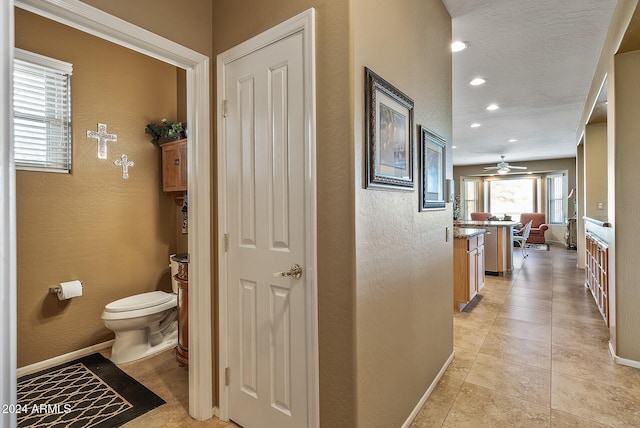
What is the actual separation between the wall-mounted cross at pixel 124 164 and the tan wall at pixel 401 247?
2.45 metres

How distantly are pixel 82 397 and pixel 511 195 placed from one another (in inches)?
457

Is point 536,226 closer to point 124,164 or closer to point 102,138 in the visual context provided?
point 124,164

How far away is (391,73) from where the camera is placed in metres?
1.59

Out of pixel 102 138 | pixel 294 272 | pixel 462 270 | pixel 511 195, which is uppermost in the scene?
pixel 102 138

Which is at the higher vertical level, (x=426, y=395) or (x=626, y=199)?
(x=626, y=199)

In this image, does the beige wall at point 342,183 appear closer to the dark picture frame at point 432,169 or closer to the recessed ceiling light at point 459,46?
the dark picture frame at point 432,169

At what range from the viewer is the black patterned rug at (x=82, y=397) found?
183 centimetres

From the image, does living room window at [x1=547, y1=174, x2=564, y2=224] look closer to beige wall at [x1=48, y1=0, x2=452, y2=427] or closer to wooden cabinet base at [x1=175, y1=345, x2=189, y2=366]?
beige wall at [x1=48, y1=0, x2=452, y2=427]

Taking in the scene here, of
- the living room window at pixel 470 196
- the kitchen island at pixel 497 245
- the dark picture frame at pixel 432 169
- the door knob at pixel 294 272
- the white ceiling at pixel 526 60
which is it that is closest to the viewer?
the door knob at pixel 294 272

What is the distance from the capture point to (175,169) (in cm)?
292

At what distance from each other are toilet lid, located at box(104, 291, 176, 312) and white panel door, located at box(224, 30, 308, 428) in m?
1.15

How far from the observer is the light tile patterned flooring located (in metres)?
1.82

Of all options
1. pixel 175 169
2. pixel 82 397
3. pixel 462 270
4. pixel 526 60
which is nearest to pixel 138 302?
pixel 82 397

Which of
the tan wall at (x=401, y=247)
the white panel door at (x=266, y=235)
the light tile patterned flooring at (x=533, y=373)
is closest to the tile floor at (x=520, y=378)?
the light tile patterned flooring at (x=533, y=373)
